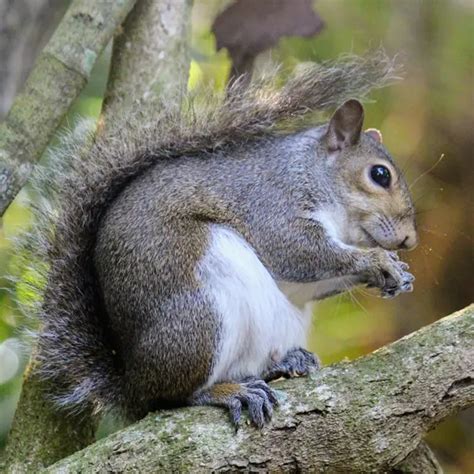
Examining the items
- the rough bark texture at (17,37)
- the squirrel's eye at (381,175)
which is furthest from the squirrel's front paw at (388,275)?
the rough bark texture at (17,37)

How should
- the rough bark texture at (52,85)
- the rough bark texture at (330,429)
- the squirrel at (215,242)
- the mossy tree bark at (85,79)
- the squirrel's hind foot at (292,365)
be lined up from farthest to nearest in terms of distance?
1. the rough bark texture at (52,85)
2. the mossy tree bark at (85,79)
3. the squirrel's hind foot at (292,365)
4. the squirrel at (215,242)
5. the rough bark texture at (330,429)

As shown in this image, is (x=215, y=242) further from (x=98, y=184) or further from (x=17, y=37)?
(x=17, y=37)

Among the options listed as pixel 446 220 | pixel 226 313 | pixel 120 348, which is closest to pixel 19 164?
pixel 120 348

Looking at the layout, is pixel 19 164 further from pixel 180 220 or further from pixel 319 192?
pixel 319 192

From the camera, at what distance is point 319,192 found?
2807mm

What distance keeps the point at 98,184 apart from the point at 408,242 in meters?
1.00

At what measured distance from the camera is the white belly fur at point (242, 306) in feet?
8.02

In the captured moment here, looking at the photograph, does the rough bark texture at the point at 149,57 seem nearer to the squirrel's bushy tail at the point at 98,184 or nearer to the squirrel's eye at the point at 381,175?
the squirrel's bushy tail at the point at 98,184

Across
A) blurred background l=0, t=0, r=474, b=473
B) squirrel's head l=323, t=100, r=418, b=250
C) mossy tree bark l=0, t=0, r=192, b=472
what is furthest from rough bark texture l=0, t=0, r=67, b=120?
squirrel's head l=323, t=100, r=418, b=250

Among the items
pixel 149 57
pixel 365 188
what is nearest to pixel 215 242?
pixel 365 188

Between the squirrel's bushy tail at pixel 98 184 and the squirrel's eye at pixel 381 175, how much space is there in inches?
11.7

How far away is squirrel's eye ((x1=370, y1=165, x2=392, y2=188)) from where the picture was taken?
9.38 ft

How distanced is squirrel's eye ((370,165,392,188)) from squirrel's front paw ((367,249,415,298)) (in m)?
0.28

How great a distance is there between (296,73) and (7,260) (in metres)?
1.31
